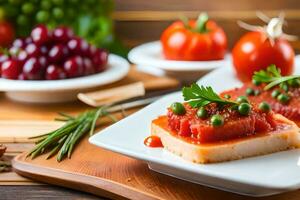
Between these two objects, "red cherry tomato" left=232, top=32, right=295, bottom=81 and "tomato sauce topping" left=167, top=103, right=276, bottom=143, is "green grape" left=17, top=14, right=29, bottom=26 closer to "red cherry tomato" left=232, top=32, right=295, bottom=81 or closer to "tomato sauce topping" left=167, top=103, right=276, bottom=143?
"red cherry tomato" left=232, top=32, right=295, bottom=81

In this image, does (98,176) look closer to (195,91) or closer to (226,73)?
(195,91)

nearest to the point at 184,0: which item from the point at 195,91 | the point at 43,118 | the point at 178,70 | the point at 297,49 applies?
the point at 297,49

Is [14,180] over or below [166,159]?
below

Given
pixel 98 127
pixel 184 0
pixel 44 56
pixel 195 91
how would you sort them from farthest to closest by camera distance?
1. pixel 184 0
2. pixel 44 56
3. pixel 98 127
4. pixel 195 91

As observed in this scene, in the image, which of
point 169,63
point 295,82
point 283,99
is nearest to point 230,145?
point 283,99

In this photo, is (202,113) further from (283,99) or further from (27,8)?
(27,8)
